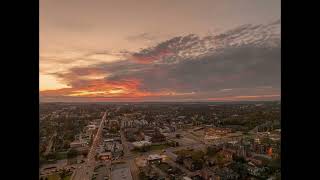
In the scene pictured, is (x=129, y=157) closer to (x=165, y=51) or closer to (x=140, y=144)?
(x=140, y=144)

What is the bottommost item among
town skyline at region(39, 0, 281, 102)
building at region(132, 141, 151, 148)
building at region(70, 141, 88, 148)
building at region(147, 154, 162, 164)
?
building at region(147, 154, 162, 164)

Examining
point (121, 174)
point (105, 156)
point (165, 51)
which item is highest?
point (165, 51)

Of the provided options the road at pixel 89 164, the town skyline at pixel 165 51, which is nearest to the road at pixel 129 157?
the road at pixel 89 164

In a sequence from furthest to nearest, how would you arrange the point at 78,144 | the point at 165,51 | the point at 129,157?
1. the point at 165,51
2. the point at 129,157
3. the point at 78,144

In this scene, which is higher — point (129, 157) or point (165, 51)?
point (165, 51)

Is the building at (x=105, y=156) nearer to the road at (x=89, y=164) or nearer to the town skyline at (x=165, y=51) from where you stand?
the road at (x=89, y=164)

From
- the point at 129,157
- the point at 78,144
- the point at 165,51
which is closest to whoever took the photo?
the point at 78,144

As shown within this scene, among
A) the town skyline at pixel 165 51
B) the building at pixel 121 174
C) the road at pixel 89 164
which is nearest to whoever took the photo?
the road at pixel 89 164

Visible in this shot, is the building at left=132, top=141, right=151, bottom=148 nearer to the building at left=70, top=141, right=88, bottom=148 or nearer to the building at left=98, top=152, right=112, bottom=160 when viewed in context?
the building at left=98, top=152, right=112, bottom=160

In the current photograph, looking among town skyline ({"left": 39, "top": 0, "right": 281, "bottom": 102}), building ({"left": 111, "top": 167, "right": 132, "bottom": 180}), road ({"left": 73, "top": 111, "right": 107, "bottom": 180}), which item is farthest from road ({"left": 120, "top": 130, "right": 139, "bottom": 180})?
town skyline ({"left": 39, "top": 0, "right": 281, "bottom": 102})

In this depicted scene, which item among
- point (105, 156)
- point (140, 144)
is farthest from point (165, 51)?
point (105, 156)
